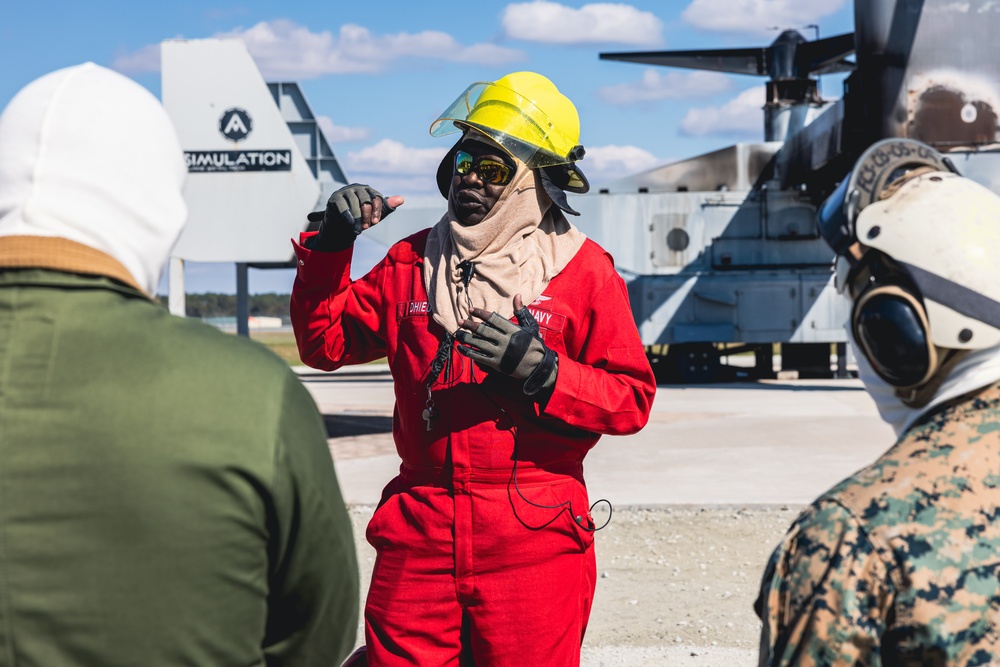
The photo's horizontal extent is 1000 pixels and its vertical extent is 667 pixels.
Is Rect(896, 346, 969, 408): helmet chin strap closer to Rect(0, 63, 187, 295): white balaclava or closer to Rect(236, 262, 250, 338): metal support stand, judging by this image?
Rect(0, 63, 187, 295): white balaclava

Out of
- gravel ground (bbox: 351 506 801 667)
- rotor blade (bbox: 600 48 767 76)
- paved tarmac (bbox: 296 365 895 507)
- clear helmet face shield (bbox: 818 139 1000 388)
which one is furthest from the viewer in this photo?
rotor blade (bbox: 600 48 767 76)

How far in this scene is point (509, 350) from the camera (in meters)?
2.63

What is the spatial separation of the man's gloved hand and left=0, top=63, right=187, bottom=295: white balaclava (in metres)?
1.20

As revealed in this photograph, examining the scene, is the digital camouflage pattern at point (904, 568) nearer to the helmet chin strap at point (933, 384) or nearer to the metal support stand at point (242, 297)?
the helmet chin strap at point (933, 384)

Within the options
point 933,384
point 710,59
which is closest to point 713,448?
point 933,384

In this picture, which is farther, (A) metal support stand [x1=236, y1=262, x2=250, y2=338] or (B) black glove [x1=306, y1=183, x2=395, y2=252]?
(A) metal support stand [x1=236, y1=262, x2=250, y2=338]

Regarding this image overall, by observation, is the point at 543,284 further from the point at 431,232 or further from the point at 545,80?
the point at 545,80

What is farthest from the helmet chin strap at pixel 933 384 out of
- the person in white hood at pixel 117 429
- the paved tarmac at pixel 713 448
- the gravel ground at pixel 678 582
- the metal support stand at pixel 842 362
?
the metal support stand at pixel 842 362

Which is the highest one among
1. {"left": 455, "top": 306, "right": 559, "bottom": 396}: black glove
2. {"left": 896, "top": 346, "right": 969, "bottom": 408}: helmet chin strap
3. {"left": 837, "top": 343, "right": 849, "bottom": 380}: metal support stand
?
{"left": 896, "top": 346, "right": 969, "bottom": 408}: helmet chin strap

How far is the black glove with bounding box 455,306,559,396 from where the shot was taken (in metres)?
2.64

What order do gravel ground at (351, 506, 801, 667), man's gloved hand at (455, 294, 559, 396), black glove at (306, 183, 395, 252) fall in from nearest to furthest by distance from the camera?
man's gloved hand at (455, 294, 559, 396)
black glove at (306, 183, 395, 252)
gravel ground at (351, 506, 801, 667)

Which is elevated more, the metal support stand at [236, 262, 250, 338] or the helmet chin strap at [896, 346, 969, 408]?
the helmet chin strap at [896, 346, 969, 408]

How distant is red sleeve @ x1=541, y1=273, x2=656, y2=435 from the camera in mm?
2746

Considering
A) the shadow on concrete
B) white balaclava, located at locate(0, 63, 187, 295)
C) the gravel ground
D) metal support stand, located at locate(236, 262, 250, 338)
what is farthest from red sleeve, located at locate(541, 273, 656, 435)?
metal support stand, located at locate(236, 262, 250, 338)
